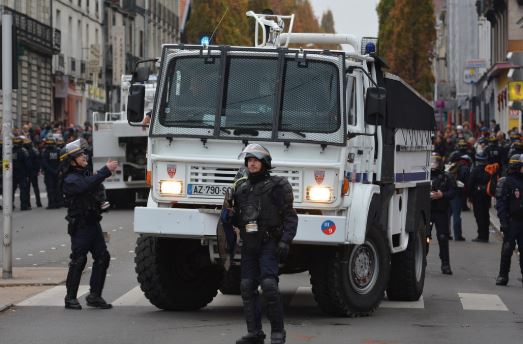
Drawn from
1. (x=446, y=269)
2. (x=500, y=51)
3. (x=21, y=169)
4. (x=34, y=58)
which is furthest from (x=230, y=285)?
(x=34, y=58)

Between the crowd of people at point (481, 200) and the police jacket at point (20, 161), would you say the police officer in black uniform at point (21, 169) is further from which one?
the crowd of people at point (481, 200)

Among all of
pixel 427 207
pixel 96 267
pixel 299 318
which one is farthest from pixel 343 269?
pixel 427 207

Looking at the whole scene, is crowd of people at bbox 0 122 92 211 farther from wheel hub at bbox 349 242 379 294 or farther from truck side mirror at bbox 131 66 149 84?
wheel hub at bbox 349 242 379 294

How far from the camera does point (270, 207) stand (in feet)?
36.7

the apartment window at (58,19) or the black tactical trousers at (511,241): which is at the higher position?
the apartment window at (58,19)

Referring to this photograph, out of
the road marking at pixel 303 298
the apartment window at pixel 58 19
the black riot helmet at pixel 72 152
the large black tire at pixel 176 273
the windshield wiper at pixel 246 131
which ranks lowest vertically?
the road marking at pixel 303 298

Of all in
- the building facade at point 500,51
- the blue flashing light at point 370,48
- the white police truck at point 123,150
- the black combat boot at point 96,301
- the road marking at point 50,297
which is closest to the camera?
the black combat boot at point 96,301

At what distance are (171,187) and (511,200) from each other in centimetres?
557

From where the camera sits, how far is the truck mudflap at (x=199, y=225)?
12680 mm

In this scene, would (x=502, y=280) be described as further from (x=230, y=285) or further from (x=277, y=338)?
(x=277, y=338)

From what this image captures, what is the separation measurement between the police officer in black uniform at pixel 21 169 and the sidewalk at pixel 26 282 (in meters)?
14.1

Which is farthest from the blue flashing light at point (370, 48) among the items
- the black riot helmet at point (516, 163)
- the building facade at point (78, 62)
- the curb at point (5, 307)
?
the building facade at point (78, 62)

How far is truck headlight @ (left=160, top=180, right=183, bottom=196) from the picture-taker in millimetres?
13273

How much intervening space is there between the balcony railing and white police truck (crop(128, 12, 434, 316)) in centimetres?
4169
